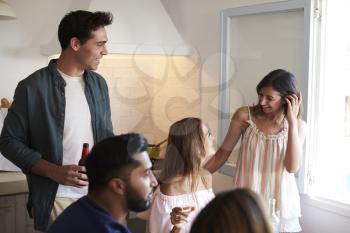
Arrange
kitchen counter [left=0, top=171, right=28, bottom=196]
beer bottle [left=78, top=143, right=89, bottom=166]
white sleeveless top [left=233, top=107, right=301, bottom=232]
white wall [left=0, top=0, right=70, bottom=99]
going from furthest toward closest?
white wall [left=0, top=0, right=70, bottom=99] → kitchen counter [left=0, top=171, right=28, bottom=196] → white sleeveless top [left=233, top=107, right=301, bottom=232] → beer bottle [left=78, top=143, right=89, bottom=166]

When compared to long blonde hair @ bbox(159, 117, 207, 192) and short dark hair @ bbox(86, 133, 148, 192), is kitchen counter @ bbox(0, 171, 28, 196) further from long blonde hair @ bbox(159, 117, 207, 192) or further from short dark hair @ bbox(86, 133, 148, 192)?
short dark hair @ bbox(86, 133, 148, 192)

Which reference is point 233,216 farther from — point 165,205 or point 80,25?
point 80,25

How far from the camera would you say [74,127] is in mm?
1427

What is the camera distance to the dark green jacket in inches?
54.0

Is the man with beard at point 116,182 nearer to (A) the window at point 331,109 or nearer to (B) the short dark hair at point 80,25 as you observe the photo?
(B) the short dark hair at point 80,25

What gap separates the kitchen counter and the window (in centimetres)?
132

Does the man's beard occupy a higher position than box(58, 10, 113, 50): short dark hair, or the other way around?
box(58, 10, 113, 50): short dark hair

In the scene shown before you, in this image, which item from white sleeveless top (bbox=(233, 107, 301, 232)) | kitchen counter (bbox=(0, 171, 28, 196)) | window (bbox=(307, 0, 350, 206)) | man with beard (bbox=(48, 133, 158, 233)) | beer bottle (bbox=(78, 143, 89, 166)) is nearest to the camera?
man with beard (bbox=(48, 133, 158, 233))

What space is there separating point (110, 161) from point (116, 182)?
48 millimetres

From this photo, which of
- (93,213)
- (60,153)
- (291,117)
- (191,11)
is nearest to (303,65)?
(291,117)

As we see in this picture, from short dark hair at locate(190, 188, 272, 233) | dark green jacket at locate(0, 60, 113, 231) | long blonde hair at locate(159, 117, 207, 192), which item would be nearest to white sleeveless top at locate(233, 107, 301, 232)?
long blonde hair at locate(159, 117, 207, 192)

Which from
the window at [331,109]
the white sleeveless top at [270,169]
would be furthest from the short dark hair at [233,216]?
the window at [331,109]

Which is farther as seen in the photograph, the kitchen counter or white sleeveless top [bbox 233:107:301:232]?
the kitchen counter

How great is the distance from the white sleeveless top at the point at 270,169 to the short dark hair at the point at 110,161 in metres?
0.80
